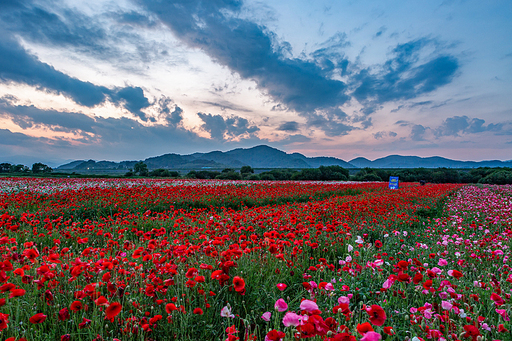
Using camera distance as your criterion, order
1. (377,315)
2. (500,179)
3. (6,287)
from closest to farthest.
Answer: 1. (377,315)
2. (6,287)
3. (500,179)

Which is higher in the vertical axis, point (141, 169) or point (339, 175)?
point (141, 169)

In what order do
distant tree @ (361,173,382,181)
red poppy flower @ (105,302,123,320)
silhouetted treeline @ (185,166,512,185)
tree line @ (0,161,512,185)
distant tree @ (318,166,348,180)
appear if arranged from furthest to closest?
1. distant tree @ (361,173,382,181)
2. distant tree @ (318,166,348,180)
3. silhouetted treeline @ (185,166,512,185)
4. tree line @ (0,161,512,185)
5. red poppy flower @ (105,302,123,320)

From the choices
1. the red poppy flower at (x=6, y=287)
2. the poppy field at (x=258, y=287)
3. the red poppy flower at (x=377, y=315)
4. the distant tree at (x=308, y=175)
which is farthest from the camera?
the distant tree at (x=308, y=175)

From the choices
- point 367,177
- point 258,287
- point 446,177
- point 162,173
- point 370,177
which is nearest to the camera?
point 258,287

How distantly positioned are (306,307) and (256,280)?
A: 162 cm

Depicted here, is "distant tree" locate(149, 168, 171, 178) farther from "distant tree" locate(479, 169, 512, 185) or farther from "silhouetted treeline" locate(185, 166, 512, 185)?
"distant tree" locate(479, 169, 512, 185)

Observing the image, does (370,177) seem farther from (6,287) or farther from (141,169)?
(6,287)

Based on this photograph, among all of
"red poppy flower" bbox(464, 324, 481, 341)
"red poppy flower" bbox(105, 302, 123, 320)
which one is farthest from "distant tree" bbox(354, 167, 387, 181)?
"red poppy flower" bbox(105, 302, 123, 320)

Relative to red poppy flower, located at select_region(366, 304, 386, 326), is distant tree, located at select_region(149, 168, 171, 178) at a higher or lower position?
higher

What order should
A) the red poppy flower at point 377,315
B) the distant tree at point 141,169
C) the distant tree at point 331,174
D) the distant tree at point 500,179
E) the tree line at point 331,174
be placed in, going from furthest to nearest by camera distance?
1. the distant tree at point 141,169
2. the distant tree at point 331,174
3. the tree line at point 331,174
4. the distant tree at point 500,179
5. the red poppy flower at point 377,315

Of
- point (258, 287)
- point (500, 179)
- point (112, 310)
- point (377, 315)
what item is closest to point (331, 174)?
point (500, 179)

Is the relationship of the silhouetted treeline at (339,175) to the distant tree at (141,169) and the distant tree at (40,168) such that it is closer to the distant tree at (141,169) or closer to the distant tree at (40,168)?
the distant tree at (141,169)

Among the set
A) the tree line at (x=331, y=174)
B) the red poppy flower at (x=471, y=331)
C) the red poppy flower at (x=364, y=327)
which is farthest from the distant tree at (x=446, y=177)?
the red poppy flower at (x=364, y=327)

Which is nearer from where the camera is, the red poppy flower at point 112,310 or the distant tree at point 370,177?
the red poppy flower at point 112,310
